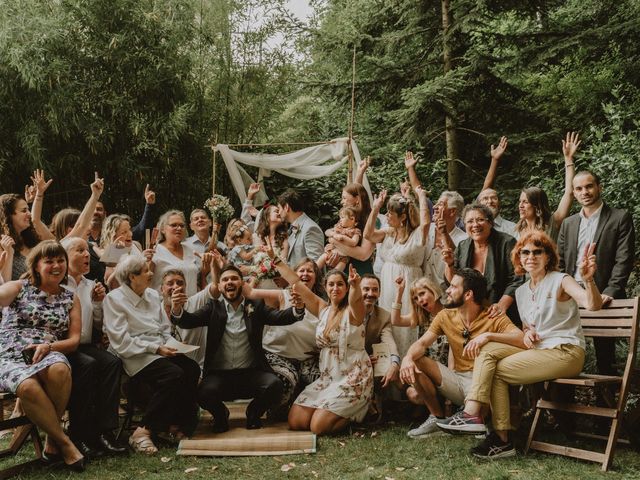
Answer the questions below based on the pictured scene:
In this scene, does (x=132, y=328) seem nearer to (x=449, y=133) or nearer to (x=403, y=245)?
(x=403, y=245)

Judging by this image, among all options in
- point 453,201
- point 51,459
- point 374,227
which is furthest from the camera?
point 453,201

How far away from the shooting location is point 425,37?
10.1 m

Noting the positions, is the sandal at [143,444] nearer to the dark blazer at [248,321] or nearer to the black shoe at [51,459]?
the black shoe at [51,459]

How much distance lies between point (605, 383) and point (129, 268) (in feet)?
11.6

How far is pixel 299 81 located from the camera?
33.2 feet

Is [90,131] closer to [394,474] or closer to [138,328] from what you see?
[138,328]

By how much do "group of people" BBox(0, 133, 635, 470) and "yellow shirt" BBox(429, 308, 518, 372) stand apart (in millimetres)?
11

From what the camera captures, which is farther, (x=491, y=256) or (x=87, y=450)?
(x=491, y=256)

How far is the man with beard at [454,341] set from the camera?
15.0ft

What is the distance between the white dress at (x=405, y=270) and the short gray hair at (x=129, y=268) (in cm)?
213

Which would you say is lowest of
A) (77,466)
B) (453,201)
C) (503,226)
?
(77,466)

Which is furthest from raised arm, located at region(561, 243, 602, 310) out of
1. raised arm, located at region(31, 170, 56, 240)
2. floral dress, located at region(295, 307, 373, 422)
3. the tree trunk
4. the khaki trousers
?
the tree trunk

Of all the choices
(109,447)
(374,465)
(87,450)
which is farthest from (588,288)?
(87,450)

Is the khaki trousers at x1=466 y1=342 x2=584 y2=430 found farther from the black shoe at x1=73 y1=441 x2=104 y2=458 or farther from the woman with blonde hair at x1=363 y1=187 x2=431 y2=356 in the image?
the black shoe at x1=73 y1=441 x2=104 y2=458
